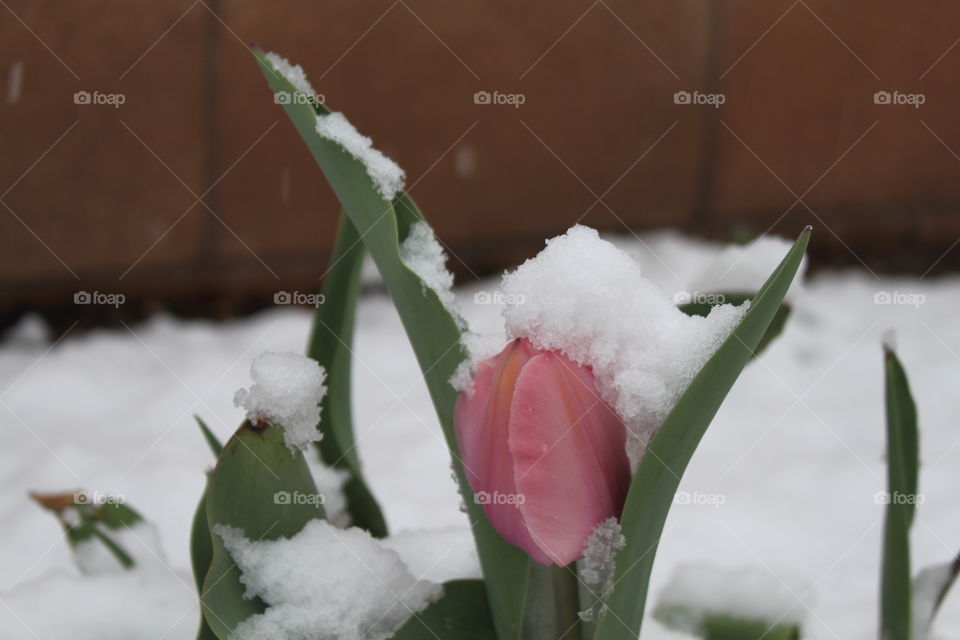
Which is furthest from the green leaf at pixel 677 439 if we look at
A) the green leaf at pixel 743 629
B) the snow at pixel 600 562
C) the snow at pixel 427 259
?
the green leaf at pixel 743 629

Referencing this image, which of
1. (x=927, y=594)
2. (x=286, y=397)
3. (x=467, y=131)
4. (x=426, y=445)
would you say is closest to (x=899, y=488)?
(x=927, y=594)

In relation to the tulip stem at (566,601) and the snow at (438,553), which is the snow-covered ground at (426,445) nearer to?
the snow at (438,553)

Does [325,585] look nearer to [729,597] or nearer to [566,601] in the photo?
[566,601]

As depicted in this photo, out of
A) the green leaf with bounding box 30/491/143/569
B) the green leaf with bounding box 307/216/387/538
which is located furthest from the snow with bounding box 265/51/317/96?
the green leaf with bounding box 30/491/143/569

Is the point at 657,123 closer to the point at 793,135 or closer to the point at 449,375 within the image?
the point at 793,135

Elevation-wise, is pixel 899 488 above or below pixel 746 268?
below

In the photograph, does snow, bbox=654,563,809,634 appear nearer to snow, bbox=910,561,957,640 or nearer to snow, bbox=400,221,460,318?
snow, bbox=910,561,957,640

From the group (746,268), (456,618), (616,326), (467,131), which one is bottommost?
(456,618)
